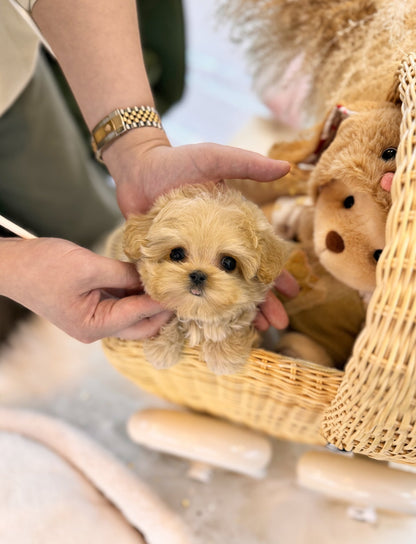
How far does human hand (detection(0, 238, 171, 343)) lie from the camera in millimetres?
776

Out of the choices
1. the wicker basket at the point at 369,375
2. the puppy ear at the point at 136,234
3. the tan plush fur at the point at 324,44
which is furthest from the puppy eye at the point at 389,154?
the puppy ear at the point at 136,234

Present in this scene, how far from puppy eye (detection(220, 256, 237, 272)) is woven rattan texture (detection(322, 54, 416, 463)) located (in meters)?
0.23

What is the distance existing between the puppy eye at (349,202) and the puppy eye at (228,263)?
284 millimetres

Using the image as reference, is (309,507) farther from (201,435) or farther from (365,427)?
(365,427)

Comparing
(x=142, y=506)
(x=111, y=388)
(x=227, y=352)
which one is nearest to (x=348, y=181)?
(x=227, y=352)

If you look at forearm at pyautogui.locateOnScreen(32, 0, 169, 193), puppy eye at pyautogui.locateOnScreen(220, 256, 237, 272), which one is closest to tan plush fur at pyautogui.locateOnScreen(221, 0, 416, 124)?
forearm at pyautogui.locateOnScreen(32, 0, 169, 193)

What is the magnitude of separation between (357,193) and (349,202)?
3 centimetres

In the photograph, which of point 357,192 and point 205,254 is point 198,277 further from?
point 357,192

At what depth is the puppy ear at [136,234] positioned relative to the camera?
0.76 meters

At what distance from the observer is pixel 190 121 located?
7.06ft

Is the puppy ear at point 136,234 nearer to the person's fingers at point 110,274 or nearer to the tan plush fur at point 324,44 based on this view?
the person's fingers at point 110,274

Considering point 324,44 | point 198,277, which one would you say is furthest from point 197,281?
point 324,44

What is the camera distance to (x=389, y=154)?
80 centimetres

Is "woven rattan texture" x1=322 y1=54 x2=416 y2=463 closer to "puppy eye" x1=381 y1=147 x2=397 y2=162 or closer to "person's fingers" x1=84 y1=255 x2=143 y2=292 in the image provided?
"puppy eye" x1=381 y1=147 x2=397 y2=162
